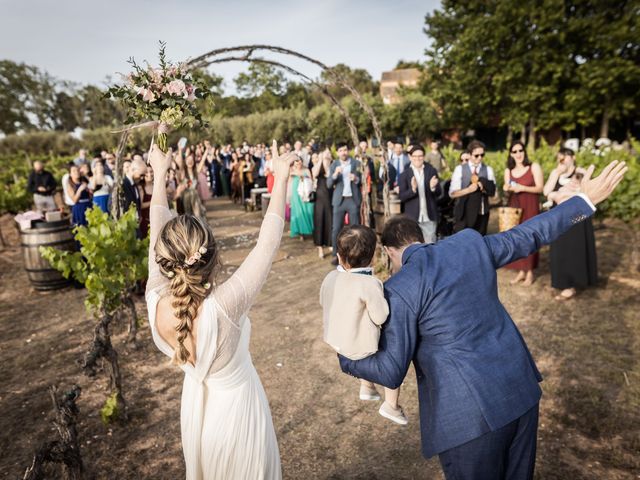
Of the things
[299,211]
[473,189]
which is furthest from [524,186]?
[299,211]

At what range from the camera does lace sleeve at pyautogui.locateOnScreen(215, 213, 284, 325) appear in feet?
5.64

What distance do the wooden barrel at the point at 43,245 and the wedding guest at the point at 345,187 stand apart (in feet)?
15.3

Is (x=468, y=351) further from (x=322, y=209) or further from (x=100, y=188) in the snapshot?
(x=100, y=188)

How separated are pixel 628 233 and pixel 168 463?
396 inches

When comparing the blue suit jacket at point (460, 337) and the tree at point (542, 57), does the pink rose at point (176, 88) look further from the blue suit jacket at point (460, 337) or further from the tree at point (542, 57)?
the tree at point (542, 57)

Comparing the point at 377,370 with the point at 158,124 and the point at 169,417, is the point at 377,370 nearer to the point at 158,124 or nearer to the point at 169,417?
the point at 158,124

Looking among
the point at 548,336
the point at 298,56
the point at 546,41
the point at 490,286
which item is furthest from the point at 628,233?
the point at 546,41

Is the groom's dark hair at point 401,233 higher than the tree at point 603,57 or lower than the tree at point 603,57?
lower

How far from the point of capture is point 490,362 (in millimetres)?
1770

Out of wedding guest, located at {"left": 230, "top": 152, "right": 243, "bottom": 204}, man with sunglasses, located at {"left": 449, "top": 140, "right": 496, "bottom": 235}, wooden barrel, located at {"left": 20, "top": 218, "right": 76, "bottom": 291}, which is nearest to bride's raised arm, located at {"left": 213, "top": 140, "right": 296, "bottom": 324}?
man with sunglasses, located at {"left": 449, "top": 140, "right": 496, "bottom": 235}

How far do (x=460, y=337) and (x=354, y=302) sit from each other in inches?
23.4

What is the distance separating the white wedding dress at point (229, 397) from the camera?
1.77 meters

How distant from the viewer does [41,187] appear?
10.7 meters

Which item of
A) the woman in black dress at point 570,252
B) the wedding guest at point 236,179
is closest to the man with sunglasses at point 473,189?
the woman in black dress at point 570,252
